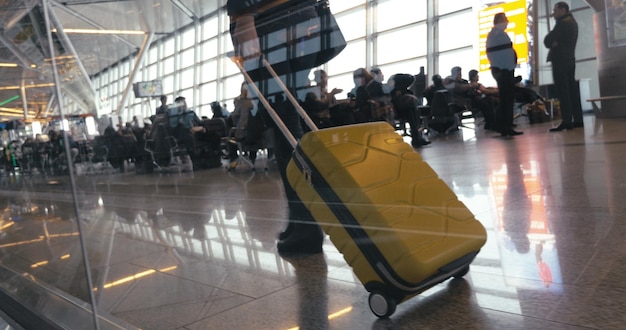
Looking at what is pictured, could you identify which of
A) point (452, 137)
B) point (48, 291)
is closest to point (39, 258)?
point (48, 291)

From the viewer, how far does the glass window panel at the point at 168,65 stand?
12.1ft

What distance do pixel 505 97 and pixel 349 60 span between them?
3.76m

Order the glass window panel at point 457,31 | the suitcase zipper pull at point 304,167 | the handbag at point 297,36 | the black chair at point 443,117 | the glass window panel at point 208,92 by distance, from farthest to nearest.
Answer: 1. the black chair at point 443,117
2. the glass window panel at point 208,92
3. the glass window panel at point 457,31
4. the handbag at point 297,36
5. the suitcase zipper pull at point 304,167

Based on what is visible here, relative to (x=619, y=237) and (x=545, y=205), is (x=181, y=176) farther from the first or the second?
(x=619, y=237)

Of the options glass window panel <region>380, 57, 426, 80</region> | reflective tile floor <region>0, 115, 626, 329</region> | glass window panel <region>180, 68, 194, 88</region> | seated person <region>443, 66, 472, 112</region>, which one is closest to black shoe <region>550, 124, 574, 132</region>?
seated person <region>443, 66, 472, 112</region>

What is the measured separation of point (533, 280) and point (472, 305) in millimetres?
239

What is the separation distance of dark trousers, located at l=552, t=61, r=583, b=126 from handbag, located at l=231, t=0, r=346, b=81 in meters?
3.51

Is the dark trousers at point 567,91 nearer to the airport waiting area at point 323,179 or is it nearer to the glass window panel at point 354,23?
the airport waiting area at point 323,179

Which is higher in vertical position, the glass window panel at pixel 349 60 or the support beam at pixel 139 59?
the support beam at pixel 139 59

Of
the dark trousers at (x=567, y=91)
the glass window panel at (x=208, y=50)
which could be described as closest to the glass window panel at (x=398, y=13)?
the glass window panel at (x=208, y=50)

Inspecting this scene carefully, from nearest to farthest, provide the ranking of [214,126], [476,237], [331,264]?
[476,237]
[331,264]
[214,126]

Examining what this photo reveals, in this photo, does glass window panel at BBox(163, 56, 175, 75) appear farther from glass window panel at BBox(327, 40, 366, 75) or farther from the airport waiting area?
glass window panel at BBox(327, 40, 366, 75)

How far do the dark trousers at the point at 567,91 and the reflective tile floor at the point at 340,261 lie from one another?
79 cm

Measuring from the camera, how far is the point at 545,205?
2254 mm
